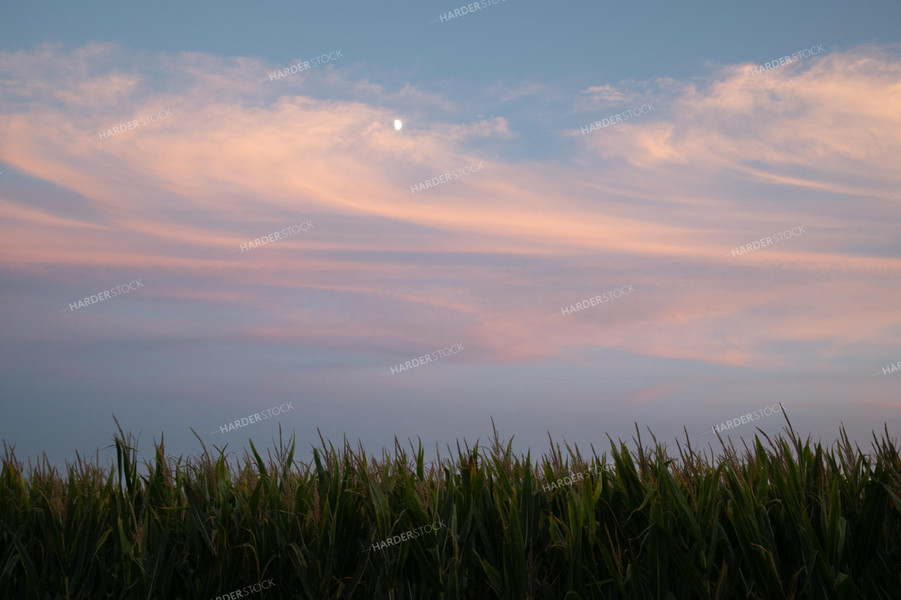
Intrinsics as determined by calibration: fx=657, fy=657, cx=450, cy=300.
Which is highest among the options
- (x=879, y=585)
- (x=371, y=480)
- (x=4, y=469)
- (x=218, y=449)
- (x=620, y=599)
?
(x=4, y=469)

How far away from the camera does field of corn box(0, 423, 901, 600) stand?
3869 mm

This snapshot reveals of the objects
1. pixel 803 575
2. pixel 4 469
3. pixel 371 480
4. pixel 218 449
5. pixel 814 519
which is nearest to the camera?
pixel 803 575

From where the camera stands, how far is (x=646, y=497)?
3957mm

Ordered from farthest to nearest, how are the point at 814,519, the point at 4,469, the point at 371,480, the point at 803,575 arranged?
1. the point at 4,469
2. the point at 371,480
3. the point at 814,519
4. the point at 803,575

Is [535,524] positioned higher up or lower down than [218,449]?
lower down

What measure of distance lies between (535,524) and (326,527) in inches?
53.0

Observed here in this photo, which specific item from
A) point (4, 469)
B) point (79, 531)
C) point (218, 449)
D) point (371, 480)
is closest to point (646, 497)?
point (371, 480)

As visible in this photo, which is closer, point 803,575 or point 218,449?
point 803,575

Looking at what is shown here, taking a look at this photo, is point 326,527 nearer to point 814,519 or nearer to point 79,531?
point 79,531

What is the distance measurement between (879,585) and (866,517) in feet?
1.27

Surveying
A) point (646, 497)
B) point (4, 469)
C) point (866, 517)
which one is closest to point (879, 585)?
point (866, 517)

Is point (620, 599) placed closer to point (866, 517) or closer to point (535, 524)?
point (535, 524)

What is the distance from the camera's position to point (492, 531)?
13.9 feet

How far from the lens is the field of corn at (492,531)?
12.7 ft
